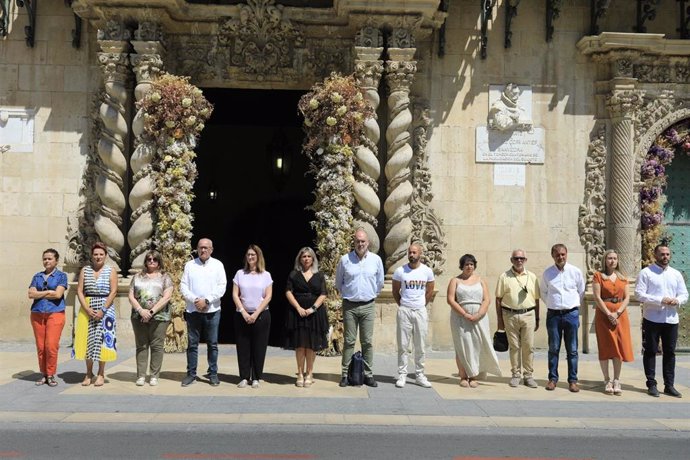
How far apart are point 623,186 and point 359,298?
6458 mm

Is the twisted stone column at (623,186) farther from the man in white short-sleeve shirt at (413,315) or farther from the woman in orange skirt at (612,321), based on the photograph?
the man in white short-sleeve shirt at (413,315)

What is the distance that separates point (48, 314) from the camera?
9.43 metres

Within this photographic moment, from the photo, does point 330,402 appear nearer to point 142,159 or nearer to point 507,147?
point 142,159

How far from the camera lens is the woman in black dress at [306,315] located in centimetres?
944

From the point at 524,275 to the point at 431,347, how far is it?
12.6 ft

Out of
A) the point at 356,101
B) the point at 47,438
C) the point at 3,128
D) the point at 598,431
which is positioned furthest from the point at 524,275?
the point at 3,128

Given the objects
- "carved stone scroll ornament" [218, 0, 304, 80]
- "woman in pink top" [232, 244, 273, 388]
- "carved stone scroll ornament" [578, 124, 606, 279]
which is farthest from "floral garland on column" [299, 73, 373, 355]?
"carved stone scroll ornament" [578, 124, 606, 279]

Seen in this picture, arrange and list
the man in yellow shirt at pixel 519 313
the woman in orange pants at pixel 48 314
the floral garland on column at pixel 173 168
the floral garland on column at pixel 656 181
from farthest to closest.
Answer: the floral garland on column at pixel 656 181 < the floral garland on column at pixel 173 168 < the man in yellow shirt at pixel 519 313 < the woman in orange pants at pixel 48 314

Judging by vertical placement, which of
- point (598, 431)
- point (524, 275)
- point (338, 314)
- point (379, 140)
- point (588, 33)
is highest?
point (588, 33)

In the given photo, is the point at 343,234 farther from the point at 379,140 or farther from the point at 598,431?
the point at 598,431

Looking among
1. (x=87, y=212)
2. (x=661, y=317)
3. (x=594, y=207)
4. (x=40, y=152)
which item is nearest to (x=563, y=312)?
(x=661, y=317)

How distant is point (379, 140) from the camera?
529 inches

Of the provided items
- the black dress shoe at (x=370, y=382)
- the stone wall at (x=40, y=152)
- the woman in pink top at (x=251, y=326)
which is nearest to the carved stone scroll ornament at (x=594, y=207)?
the black dress shoe at (x=370, y=382)

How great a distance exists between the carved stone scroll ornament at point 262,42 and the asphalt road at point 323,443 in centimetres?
769
